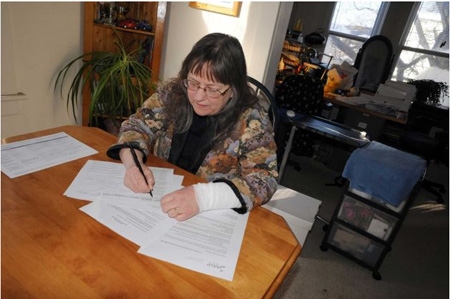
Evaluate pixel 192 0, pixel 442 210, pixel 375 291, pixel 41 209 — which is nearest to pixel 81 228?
pixel 41 209

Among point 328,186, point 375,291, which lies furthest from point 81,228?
point 328,186

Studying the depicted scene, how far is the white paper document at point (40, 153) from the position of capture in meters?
0.82

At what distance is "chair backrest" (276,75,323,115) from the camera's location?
8.89 feet

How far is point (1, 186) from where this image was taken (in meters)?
0.74

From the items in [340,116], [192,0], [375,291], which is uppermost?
[192,0]

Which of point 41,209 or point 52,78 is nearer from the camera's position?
point 41,209

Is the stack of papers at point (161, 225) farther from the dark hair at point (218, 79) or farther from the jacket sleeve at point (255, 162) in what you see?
the dark hair at point (218, 79)

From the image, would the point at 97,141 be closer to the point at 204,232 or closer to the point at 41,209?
the point at 41,209

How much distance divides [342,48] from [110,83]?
4447 millimetres

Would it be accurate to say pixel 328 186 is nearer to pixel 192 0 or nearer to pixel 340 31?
pixel 192 0

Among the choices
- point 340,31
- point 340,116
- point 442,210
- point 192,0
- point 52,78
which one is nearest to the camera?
point 52,78

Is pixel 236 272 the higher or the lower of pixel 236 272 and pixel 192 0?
the lower

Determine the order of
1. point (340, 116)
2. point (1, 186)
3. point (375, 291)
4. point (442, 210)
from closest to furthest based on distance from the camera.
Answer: point (1, 186) < point (375, 291) < point (442, 210) < point (340, 116)

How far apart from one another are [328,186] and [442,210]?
3.64ft
